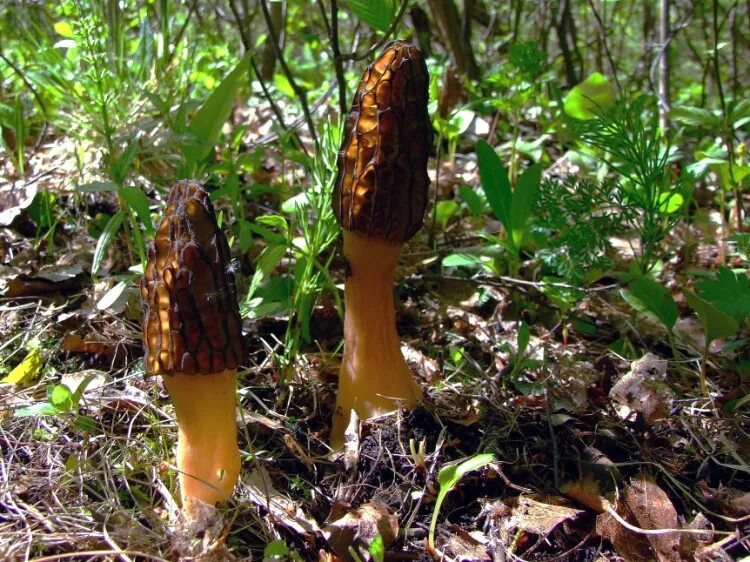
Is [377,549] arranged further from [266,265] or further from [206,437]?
[266,265]

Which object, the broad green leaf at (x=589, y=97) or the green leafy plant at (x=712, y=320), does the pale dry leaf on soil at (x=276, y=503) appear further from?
the broad green leaf at (x=589, y=97)

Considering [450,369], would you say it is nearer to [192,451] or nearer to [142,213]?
[192,451]

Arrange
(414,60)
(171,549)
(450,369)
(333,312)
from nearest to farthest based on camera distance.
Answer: (171,549), (414,60), (450,369), (333,312)

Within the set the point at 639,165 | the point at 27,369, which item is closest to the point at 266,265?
the point at 27,369

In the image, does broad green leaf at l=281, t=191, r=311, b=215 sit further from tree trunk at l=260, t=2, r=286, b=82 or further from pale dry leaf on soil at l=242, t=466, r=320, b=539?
tree trunk at l=260, t=2, r=286, b=82

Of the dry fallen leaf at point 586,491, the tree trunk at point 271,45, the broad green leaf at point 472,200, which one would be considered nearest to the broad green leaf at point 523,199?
the broad green leaf at point 472,200

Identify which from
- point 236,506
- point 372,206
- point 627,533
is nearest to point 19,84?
point 372,206

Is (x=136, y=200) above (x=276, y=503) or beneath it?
above
